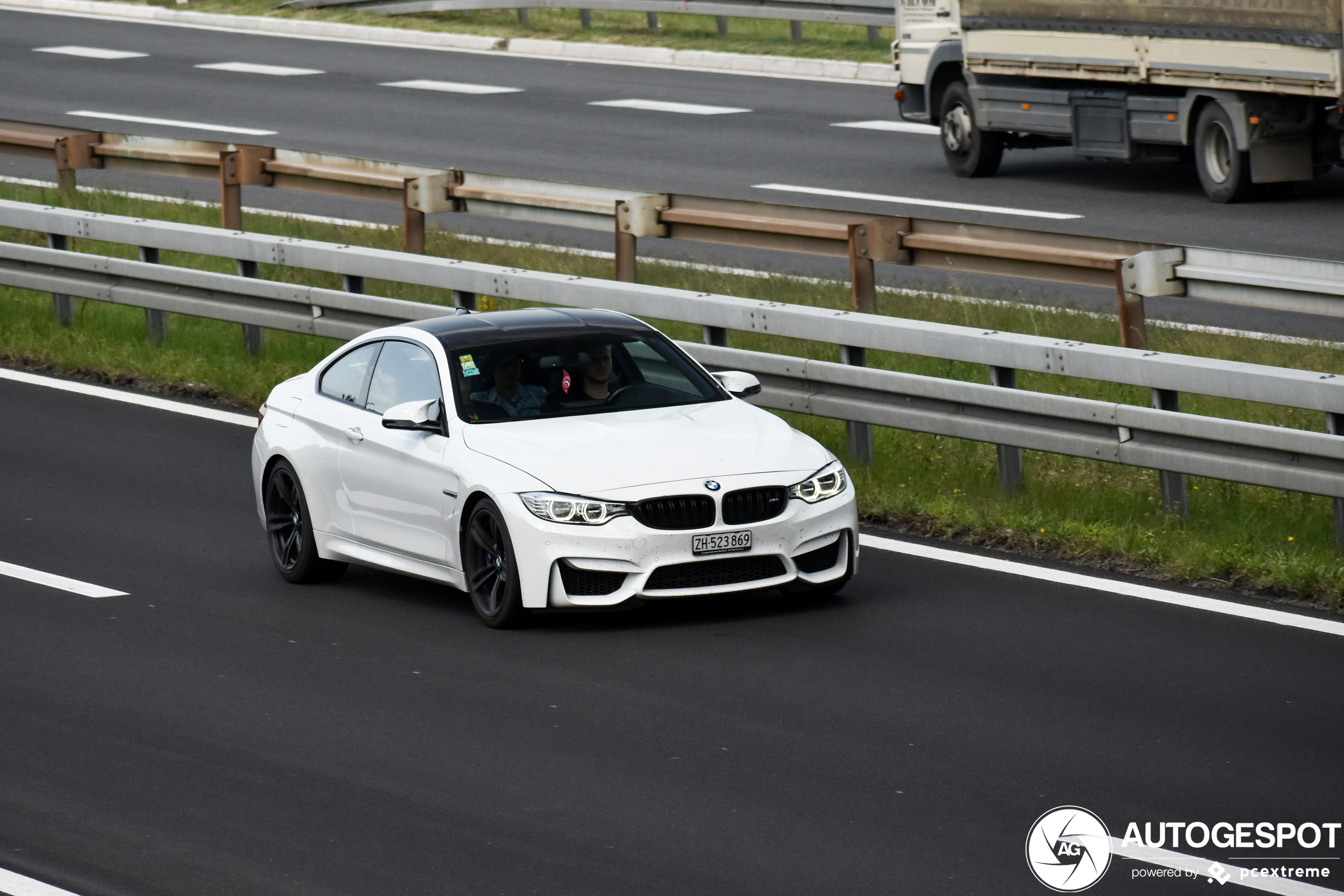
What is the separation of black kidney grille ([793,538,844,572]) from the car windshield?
3.51 ft

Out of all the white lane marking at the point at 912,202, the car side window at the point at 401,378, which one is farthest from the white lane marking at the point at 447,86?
the car side window at the point at 401,378

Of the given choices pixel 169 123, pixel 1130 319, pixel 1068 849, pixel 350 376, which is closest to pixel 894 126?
pixel 169 123

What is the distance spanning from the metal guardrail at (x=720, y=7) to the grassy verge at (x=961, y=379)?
13.7m

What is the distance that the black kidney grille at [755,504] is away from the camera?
9.89m

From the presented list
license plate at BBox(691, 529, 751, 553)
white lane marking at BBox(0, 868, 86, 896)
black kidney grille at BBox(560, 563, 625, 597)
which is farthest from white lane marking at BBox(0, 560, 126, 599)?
white lane marking at BBox(0, 868, 86, 896)

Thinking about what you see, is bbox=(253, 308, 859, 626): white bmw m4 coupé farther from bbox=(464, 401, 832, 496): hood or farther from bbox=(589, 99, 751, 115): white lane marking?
bbox=(589, 99, 751, 115): white lane marking

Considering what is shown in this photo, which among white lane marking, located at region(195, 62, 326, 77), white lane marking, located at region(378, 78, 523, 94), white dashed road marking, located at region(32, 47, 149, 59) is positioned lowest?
white lane marking, located at region(378, 78, 523, 94)

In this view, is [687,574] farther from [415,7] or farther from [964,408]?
[415,7]

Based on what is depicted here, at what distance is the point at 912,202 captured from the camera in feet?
74.3

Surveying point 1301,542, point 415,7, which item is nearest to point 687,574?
point 1301,542

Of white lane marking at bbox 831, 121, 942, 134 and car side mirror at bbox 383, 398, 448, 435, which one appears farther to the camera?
white lane marking at bbox 831, 121, 942, 134

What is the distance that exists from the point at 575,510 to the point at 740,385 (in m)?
1.41

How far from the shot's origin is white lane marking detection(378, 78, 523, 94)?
31594mm

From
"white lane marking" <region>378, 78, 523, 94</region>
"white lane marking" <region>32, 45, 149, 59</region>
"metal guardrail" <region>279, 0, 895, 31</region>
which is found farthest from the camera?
"white lane marking" <region>32, 45, 149, 59</region>
